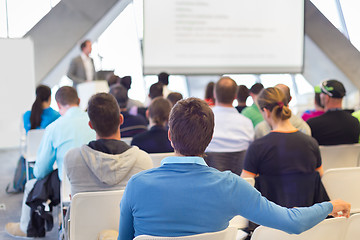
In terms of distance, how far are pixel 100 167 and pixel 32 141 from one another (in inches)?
79.4

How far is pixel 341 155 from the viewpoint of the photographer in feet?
11.6

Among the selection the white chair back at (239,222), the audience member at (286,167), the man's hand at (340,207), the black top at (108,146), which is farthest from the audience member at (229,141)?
the man's hand at (340,207)

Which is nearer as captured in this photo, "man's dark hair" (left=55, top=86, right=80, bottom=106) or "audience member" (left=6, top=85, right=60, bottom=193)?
"man's dark hair" (left=55, top=86, right=80, bottom=106)

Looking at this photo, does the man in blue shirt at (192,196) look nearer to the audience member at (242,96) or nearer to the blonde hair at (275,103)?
the blonde hair at (275,103)

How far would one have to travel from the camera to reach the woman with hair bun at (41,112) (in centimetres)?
425

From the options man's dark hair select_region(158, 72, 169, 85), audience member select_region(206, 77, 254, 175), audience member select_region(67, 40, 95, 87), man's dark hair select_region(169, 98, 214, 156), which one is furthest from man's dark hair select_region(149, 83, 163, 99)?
man's dark hair select_region(169, 98, 214, 156)

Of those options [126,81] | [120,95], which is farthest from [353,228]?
[126,81]

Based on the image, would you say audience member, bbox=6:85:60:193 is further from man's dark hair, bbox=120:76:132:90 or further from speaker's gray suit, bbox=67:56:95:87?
speaker's gray suit, bbox=67:56:95:87

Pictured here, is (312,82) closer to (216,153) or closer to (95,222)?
(216,153)

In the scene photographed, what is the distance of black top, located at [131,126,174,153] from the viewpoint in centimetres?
340

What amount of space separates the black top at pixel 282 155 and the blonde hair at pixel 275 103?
149mm

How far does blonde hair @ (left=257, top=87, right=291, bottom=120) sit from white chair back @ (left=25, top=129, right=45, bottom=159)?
2209mm

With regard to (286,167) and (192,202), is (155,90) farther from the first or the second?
(192,202)

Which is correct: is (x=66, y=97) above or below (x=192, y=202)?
above
